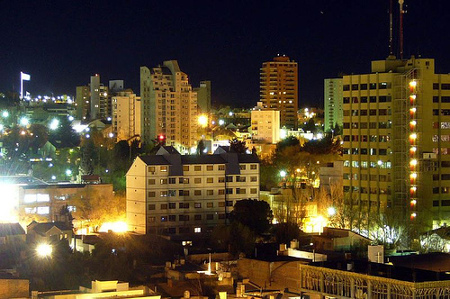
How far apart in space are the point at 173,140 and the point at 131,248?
A: 103ft

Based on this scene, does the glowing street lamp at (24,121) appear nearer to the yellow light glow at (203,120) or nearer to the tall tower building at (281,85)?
the yellow light glow at (203,120)

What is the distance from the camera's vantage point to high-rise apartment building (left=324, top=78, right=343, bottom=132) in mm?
78062

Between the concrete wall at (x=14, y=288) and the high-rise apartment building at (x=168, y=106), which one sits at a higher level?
the high-rise apartment building at (x=168, y=106)

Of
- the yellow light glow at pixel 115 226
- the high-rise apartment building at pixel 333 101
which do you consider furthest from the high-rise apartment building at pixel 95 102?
the yellow light glow at pixel 115 226

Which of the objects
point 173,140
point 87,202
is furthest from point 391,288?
point 173,140

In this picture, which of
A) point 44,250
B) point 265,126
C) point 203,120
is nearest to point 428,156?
point 44,250

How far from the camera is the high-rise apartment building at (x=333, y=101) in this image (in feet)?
256

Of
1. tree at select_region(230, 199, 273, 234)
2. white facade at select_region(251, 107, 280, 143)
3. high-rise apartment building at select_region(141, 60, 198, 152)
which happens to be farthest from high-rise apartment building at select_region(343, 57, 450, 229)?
white facade at select_region(251, 107, 280, 143)

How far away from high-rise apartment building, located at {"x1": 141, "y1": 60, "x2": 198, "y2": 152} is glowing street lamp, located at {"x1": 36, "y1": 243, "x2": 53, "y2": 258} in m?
31.0

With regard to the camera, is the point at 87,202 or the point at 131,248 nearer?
the point at 131,248

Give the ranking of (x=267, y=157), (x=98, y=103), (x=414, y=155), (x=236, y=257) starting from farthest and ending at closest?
(x=98, y=103)
(x=267, y=157)
(x=414, y=155)
(x=236, y=257)

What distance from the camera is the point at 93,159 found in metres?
49.6

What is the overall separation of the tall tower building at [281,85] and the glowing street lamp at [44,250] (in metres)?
60.1

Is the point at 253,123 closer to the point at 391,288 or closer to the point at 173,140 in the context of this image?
the point at 173,140
